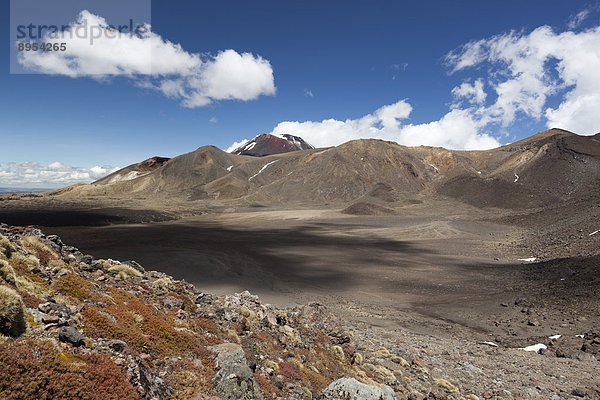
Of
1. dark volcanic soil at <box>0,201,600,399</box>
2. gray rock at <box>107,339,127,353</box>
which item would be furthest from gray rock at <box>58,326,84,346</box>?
dark volcanic soil at <box>0,201,600,399</box>

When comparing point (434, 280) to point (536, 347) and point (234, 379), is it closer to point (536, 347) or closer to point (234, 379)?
point (536, 347)

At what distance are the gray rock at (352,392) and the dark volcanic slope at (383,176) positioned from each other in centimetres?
9677

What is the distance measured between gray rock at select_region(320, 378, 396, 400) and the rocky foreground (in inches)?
0.9

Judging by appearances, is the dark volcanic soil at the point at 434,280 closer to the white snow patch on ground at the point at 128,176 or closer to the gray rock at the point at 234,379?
the gray rock at the point at 234,379

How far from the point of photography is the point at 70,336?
5582 mm

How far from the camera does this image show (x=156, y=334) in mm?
7902

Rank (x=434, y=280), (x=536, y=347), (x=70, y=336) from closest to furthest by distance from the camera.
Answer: (x=70, y=336) < (x=536, y=347) < (x=434, y=280)

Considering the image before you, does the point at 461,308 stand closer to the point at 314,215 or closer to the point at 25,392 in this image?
the point at 25,392

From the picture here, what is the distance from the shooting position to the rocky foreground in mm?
4910

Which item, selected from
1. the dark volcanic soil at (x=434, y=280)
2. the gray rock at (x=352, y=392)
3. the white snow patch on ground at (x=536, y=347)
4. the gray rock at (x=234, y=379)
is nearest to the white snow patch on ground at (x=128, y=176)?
the dark volcanic soil at (x=434, y=280)

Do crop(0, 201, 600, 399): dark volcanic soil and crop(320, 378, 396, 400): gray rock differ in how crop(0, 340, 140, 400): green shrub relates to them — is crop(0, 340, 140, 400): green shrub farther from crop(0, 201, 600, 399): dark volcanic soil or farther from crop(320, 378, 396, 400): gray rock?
crop(0, 201, 600, 399): dark volcanic soil

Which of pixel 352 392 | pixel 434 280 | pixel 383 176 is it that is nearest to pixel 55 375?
pixel 352 392

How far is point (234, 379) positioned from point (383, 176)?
480 feet

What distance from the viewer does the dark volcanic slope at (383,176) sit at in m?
116
